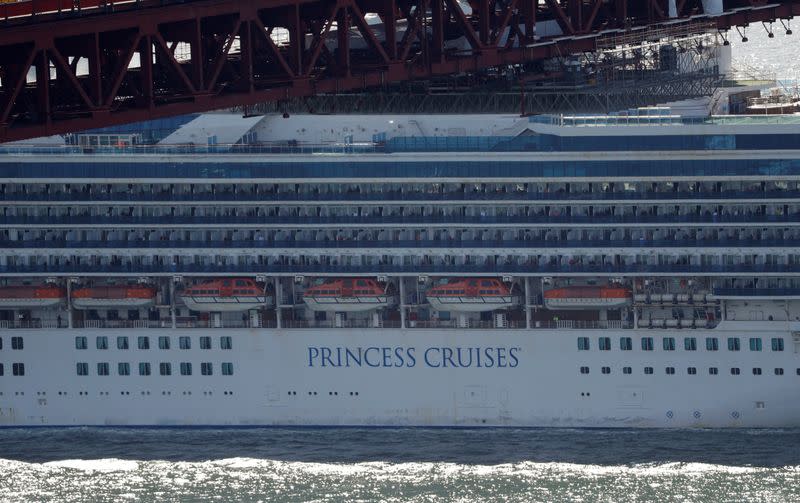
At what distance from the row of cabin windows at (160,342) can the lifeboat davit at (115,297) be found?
35.7 inches

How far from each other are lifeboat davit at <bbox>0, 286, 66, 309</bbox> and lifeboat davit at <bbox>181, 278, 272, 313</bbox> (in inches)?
154

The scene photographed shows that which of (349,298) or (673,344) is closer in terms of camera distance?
(673,344)

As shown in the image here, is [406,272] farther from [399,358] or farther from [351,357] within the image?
[351,357]

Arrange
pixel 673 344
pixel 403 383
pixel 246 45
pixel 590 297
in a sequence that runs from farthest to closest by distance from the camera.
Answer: pixel 403 383, pixel 590 297, pixel 673 344, pixel 246 45

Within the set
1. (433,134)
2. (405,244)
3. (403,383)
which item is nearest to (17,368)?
(403,383)

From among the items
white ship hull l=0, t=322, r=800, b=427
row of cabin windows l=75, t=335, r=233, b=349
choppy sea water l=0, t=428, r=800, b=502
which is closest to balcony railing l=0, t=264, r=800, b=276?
white ship hull l=0, t=322, r=800, b=427

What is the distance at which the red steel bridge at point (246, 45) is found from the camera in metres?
59.2

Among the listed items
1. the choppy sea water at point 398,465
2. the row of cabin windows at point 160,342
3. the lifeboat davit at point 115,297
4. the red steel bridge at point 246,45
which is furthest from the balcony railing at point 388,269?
the red steel bridge at point 246,45

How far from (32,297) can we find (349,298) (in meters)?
9.06

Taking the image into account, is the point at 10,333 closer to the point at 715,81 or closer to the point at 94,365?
the point at 94,365

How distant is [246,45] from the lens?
210ft

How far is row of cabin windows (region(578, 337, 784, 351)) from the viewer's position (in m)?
70.3

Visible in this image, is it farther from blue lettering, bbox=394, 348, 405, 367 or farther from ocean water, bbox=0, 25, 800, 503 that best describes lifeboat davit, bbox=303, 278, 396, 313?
ocean water, bbox=0, 25, 800, 503

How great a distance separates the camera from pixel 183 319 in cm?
7331
